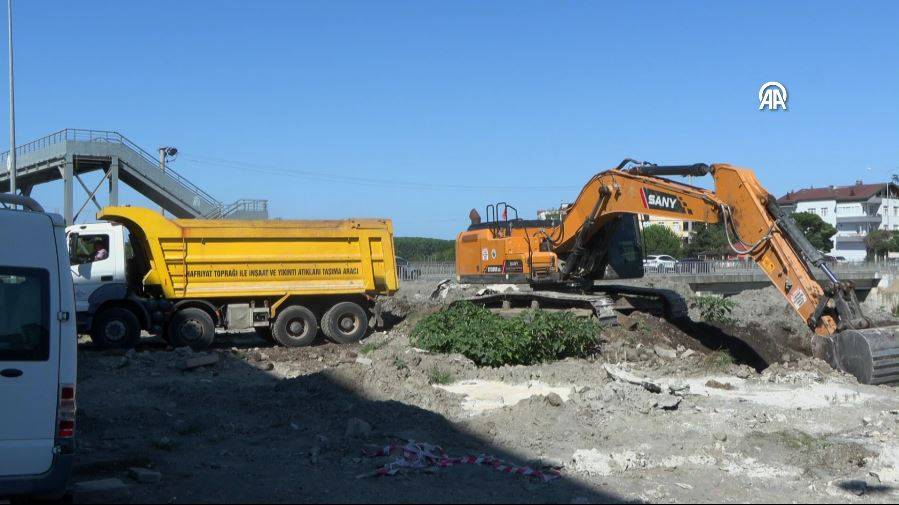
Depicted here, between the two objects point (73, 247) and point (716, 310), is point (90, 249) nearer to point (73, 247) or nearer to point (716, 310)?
point (73, 247)

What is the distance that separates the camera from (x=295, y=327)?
58.1 ft

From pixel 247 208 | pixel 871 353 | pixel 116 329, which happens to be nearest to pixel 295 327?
pixel 116 329

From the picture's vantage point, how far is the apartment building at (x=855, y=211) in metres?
93.7

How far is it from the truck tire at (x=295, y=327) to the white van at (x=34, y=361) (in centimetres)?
1119

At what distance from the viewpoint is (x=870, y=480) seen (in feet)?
25.7

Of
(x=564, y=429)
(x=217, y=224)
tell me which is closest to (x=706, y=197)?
(x=564, y=429)

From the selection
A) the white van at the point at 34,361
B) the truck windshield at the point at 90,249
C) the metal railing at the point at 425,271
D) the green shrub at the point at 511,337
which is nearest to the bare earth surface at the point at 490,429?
the green shrub at the point at 511,337

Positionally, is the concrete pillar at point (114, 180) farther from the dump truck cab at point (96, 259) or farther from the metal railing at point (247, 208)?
the dump truck cab at point (96, 259)

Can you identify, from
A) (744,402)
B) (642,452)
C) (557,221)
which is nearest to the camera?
(642,452)

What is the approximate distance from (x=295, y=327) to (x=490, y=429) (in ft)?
29.6

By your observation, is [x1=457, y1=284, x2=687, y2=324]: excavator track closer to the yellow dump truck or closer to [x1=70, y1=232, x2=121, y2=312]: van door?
the yellow dump truck

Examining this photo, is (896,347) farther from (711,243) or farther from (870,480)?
(711,243)

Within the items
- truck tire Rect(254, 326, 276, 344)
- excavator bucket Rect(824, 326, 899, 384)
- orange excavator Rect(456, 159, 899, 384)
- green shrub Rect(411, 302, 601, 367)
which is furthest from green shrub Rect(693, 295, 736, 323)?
truck tire Rect(254, 326, 276, 344)

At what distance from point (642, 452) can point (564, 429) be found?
1.05 metres
